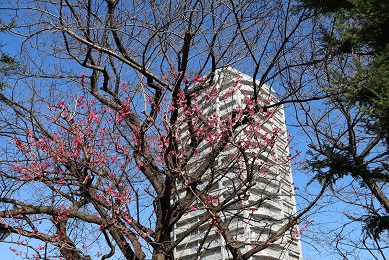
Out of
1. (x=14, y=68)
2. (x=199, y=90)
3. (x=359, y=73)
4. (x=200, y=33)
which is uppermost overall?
(x=14, y=68)

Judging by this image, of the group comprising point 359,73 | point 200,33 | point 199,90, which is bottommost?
point 359,73

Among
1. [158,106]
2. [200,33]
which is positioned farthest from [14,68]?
[200,33]

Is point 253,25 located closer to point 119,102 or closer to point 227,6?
point 227,6

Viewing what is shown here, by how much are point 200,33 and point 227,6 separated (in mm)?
473

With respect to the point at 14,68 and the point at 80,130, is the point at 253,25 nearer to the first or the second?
the point at 80,130

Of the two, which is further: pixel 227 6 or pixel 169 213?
pixel 227 6

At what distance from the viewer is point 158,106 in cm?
475

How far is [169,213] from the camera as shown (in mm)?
4383

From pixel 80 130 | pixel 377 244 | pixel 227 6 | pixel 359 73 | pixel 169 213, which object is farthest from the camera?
pixel 377 244

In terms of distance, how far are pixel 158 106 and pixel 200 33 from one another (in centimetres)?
108

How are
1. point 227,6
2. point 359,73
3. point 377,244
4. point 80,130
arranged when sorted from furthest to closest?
point 377,244 < point 80,130 < point 227,6 < point 359,73

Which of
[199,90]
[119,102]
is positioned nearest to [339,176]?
[199,90]

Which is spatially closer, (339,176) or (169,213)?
(169,213)

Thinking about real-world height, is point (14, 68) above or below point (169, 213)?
above
